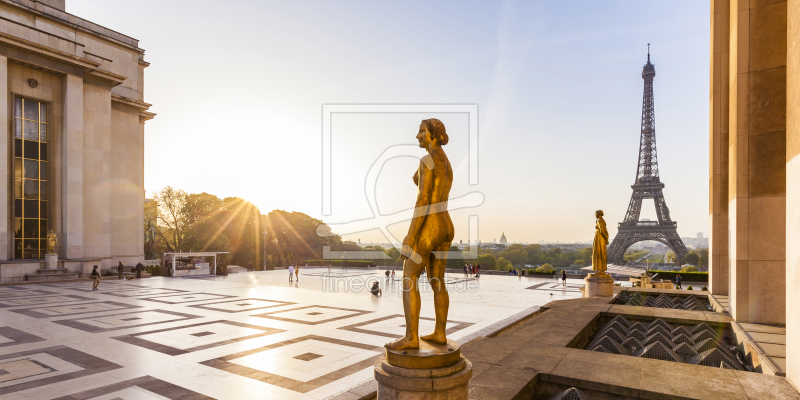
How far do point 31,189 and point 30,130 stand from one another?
15.9 feet

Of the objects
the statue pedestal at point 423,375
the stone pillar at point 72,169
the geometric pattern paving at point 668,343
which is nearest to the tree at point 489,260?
the stone pillar at point 72,169

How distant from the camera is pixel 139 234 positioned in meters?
43.0

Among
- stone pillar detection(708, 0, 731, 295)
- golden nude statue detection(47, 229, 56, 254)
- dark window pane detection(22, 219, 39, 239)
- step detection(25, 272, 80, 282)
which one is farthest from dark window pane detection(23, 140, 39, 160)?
stone pillar detection(708, 0, 731, 295)

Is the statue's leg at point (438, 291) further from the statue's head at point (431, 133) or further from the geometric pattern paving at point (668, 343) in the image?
the geometric pattern paving at point (668, 343)

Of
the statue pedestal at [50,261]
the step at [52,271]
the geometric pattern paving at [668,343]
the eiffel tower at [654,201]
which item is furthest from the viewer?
the eiffel tower at [654,201]

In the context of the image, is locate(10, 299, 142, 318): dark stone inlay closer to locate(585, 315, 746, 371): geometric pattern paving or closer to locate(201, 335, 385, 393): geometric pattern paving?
locate(201, 335, 385, 393): geometric pattern paving

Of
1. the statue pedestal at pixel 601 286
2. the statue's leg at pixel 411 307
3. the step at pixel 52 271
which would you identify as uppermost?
the statue's leg at pixel 411 307

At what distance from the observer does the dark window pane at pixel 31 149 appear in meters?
33.8

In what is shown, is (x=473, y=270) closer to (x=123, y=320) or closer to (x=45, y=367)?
(x=123, y=320)

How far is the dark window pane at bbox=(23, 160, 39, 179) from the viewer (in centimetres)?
3378

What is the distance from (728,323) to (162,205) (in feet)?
215

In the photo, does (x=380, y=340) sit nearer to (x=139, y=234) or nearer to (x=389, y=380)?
(x=389, y=380)

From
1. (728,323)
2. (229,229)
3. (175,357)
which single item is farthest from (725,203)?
(229,229)

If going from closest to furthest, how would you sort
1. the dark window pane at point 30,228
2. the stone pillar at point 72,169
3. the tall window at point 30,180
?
the tall window at point 30,180, the dark window pane at point 30,228, the stone pillar at point 72,169
